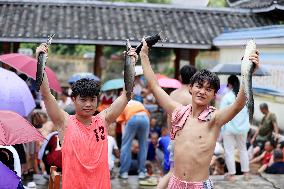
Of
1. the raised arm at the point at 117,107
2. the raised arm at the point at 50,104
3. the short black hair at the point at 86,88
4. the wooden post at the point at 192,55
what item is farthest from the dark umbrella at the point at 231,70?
the raised arm at the point at 50,104

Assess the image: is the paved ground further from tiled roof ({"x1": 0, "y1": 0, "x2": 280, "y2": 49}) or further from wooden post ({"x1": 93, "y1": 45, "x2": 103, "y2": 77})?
wooden post ({"x1": 93, "y1": 45, "x2": 103, "y2": 77})

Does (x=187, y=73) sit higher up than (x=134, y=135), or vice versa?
(x=187, y=73)

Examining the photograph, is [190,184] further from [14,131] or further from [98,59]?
[98,59]

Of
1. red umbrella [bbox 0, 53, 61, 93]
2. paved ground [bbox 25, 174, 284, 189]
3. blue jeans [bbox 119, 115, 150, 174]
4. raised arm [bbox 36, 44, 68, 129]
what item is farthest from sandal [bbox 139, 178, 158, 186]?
raised arm [bbox 36, 44, 68, 129]

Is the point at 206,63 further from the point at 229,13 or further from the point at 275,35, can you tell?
the point at 275,35

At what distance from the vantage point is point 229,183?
7.34 m

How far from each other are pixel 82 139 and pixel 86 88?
388 millimetres

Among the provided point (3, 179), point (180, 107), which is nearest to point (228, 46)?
point (180, 107)

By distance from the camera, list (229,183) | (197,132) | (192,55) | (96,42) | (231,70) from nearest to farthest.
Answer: (197,132) < (229,183) < (231,70) < (96,42) < (192,55)

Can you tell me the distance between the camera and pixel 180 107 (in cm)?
422

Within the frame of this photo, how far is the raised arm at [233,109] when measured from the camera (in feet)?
11.5

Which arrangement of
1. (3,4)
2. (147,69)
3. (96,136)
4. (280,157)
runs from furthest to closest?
(3,4), (280,157), (147,69), (96,136)

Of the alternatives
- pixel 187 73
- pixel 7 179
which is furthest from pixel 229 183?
pixel 7 179

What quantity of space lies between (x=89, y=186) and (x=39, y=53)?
1051mm
